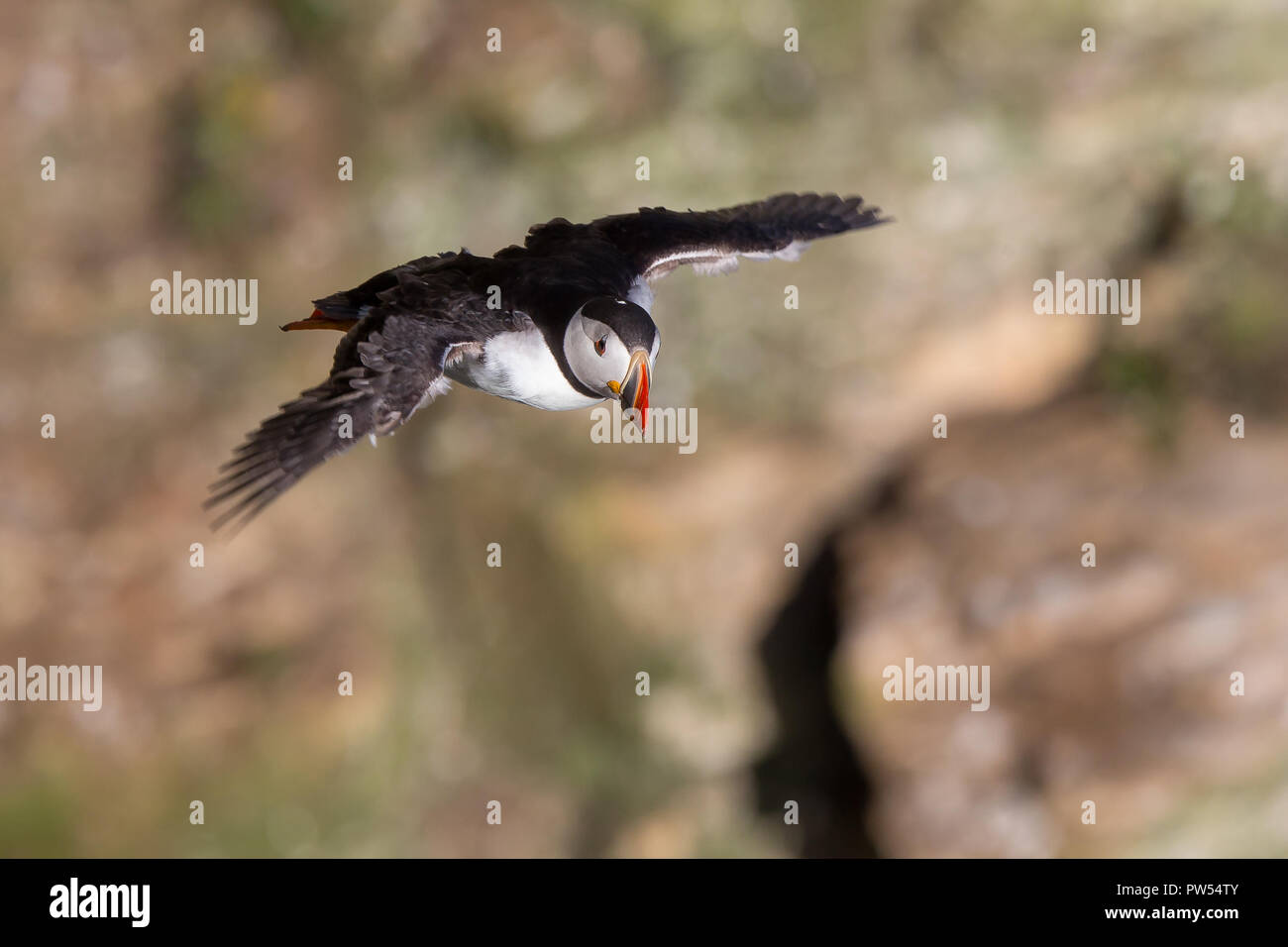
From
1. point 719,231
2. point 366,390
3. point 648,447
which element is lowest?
point 366,390

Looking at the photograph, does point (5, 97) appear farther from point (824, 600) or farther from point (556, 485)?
point (824, 600)

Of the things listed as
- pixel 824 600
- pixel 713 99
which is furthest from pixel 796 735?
pixel 713 99

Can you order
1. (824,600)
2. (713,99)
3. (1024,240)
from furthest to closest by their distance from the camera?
(824,600) < (1024,240) < (713,99)

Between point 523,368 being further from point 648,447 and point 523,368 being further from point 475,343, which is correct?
point 648,447

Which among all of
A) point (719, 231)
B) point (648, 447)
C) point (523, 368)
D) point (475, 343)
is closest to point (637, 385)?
point (523, 368)

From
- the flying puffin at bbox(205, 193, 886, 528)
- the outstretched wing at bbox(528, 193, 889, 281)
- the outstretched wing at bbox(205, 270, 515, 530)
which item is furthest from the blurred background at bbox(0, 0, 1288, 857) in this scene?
the outstretched wing at bbox(205, 270, 515, 530)

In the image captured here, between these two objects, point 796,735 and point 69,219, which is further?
point 796,735

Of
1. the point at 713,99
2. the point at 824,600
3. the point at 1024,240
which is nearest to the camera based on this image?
the point at 713,99
